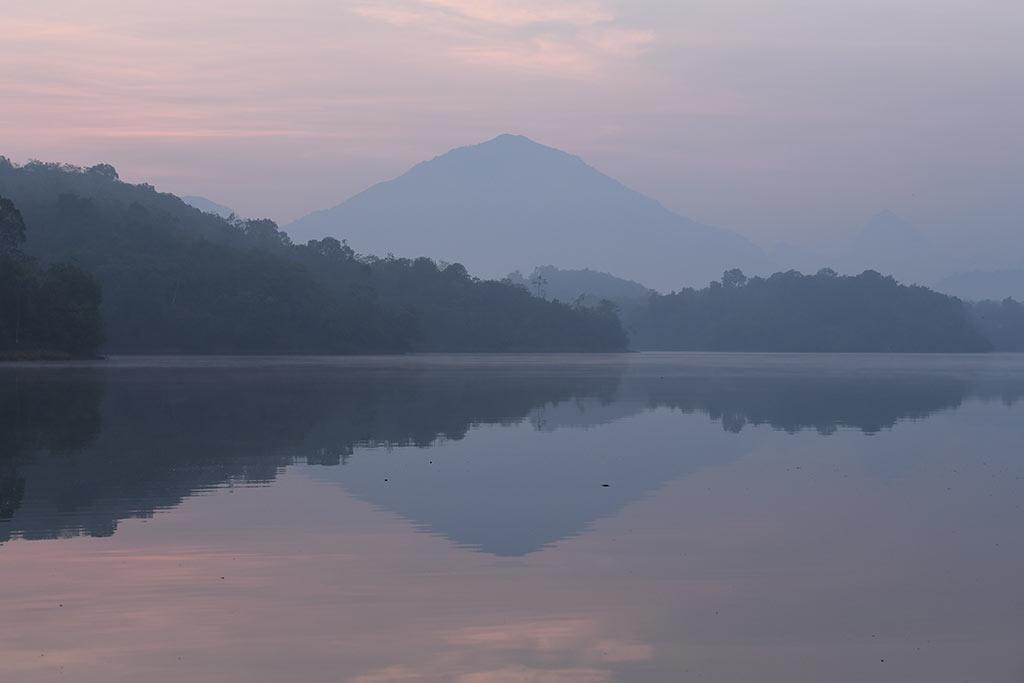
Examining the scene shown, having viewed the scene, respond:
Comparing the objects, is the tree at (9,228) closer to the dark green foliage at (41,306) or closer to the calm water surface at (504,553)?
the dark green foliage at (41,306)

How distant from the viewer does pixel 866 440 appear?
115ft

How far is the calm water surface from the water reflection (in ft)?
0.48

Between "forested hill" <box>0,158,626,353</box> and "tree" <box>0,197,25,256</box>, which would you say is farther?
"forested hill" <box>0,158,626,353</box>

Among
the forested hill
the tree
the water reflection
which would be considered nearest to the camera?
the water reflection

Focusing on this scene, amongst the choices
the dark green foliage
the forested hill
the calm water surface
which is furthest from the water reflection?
the forested hill

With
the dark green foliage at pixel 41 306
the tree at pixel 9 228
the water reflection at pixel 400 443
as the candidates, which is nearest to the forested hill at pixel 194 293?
the tree at pixel 9 228

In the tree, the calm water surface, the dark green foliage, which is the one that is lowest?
the calm water surface

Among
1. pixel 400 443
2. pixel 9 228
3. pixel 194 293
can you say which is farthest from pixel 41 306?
pixel 400 443

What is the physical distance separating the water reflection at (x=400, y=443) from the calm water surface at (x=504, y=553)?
147 mm

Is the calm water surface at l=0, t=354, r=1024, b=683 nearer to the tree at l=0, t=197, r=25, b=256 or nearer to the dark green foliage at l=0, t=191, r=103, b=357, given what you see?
the dark green foliage at l=0, t=191, r=103, b=357

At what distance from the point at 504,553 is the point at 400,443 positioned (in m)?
15.7

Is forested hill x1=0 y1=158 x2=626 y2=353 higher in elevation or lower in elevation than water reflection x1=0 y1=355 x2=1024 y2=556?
higher

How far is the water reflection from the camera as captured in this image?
2119 centimetres

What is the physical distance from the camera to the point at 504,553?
17.4 metres
